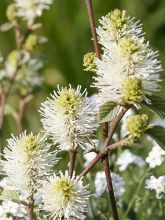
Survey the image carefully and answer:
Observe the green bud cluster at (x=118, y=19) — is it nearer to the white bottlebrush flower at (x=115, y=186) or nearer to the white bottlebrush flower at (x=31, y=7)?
the white bottlebrush flower at (x=115, y=186)

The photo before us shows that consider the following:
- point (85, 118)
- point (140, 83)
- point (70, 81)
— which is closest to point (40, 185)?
point (85, 118)

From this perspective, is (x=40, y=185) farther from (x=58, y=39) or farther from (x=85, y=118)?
(x=58, y=39)

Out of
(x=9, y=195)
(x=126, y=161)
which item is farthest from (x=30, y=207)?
(x=126, y=161)

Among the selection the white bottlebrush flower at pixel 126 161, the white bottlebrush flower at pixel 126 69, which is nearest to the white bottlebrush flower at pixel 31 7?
the white bottlebrush flower at pixel 126 161

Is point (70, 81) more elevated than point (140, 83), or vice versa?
point (70, 81)

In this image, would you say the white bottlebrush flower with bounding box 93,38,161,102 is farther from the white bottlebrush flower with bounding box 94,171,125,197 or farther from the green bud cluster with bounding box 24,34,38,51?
the green bud cluster with bounding box 24,34,38,51
